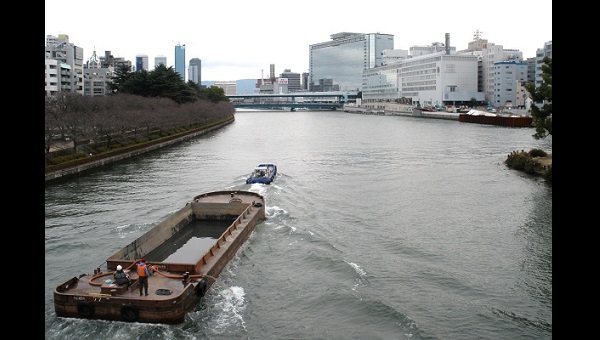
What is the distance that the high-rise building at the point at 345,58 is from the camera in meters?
135

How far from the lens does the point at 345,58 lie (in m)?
146

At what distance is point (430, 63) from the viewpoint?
274ft

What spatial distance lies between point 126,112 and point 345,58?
118181mm

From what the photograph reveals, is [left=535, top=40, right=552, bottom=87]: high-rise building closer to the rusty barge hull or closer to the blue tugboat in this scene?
the rusty barge hull

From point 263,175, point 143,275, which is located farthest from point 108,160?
point 143,275

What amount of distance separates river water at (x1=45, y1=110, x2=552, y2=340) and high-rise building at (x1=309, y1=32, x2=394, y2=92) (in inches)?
4420

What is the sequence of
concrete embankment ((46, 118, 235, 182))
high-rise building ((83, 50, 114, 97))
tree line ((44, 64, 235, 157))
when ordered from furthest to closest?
high-rise building ((83, 50, 114, 97)) → tree line ((44, 64, 235, 157)) → concrete embankment ((46, 118, 235, 182))

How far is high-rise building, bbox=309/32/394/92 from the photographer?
444 ft

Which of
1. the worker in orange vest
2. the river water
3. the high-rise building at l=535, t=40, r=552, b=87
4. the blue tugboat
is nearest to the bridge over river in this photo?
the high-rise building at l=535, t=40, r=552, b=87

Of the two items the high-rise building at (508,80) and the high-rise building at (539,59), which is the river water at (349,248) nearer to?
the high-rise building at (539,59)

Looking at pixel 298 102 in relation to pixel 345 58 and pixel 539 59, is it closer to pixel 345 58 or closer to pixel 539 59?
pixel 345 58
